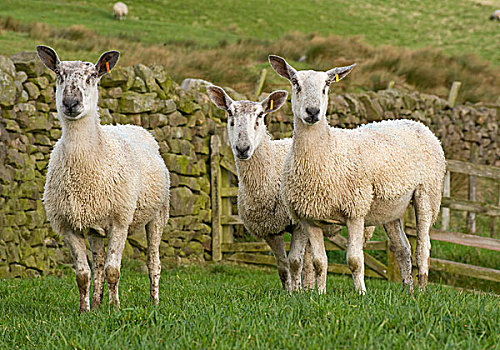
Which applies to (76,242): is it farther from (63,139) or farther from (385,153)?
(385,153)

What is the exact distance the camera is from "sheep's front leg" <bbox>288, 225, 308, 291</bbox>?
237 inches

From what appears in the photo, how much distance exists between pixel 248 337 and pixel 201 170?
706cm

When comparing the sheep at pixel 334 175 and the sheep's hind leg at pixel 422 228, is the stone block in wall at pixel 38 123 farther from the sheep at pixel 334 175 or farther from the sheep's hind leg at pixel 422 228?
the sheep's hind leg at pixel 422 228

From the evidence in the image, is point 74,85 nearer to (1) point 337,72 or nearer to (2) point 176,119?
(1) point 337,72

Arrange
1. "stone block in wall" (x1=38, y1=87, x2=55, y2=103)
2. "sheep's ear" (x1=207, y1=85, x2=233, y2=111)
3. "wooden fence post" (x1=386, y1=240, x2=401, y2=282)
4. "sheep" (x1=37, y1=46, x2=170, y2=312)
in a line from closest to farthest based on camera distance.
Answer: "sheep" (x1=37, y1=46, x2=170, y2=312) → "sheep's ear" (x1=207, y1=85, x2=233, y2=111) → "stone block in wall" (x1=38, y1=87, x2=55, y2=103) → "wooden fence post" (x1=386, y1=240, x2=401, y2=282)

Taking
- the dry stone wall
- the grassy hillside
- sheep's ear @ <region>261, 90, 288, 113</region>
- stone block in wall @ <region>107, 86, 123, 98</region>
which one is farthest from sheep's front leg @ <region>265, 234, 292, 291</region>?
the grassy hillside

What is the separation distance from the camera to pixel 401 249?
6.62m

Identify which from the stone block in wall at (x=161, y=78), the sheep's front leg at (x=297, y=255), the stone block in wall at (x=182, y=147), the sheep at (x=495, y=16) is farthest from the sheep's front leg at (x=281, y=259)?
the sheep at (x=495, y=16)

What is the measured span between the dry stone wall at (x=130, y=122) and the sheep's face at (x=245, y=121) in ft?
10.8

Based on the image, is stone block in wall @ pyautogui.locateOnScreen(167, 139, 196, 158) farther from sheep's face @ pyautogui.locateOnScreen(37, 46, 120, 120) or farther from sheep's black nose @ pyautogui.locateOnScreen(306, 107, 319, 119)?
sheep's black nose @ pyautogui.locateOnScreen(306, 107, 319, 119)

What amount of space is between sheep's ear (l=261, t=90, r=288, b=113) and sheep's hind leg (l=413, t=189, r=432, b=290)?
1658 millimetres

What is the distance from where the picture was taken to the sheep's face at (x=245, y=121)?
571 cm

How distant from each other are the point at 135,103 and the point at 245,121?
4218mm

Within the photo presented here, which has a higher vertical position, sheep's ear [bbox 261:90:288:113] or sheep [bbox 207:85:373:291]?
sheep's ear [bbox 261:90:288:113]
